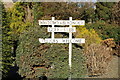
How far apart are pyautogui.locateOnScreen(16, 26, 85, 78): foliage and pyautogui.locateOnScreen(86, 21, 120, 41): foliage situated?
6.07 meters

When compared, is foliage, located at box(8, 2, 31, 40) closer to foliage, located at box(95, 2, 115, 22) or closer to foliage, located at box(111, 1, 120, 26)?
foliage, located at box(95, 2, 115, 22)

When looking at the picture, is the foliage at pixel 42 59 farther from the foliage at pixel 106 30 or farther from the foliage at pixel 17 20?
the foliage at pixel 106 30

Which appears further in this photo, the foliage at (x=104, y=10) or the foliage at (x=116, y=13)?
the foliage at (x=104, y=10)

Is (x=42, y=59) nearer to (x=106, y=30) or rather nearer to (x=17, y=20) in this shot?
(x=17, y=20)

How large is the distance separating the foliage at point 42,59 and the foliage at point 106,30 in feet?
19.9

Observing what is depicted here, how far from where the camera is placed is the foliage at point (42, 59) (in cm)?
520

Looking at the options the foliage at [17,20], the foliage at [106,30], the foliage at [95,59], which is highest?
the foliage at [17,20]

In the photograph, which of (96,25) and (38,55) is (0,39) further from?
(96,25)

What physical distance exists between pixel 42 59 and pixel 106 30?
687 cm

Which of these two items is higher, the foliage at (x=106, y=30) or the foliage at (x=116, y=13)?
the foliage at (x=116, y=13)

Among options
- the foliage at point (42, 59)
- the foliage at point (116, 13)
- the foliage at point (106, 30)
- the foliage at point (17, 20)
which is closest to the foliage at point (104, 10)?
the foliage at point (116, 13)

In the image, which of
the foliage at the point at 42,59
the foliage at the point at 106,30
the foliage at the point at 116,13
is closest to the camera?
the foliage at the point at 42,59

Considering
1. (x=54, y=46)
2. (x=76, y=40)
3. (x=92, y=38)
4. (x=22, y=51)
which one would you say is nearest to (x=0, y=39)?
(x=22, y=51)

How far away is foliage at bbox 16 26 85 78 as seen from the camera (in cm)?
520
